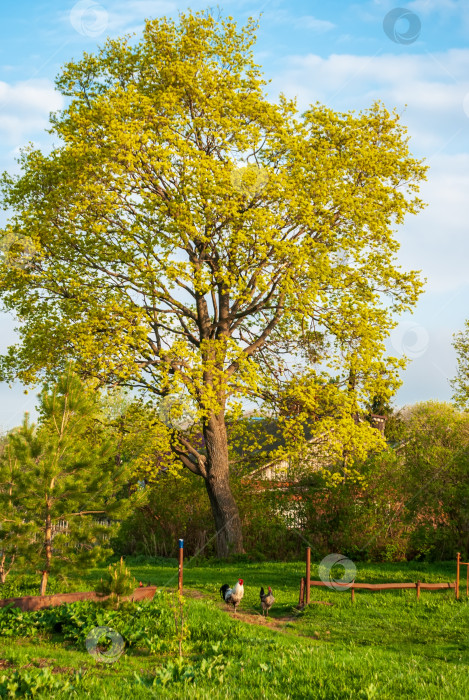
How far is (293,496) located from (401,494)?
11.0 ft

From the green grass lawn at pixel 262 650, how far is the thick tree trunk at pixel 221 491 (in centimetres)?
413

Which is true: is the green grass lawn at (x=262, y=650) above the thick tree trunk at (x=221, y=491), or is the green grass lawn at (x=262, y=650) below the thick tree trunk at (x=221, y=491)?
below

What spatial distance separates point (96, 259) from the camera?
62.0 feet

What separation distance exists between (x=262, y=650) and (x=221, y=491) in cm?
1081

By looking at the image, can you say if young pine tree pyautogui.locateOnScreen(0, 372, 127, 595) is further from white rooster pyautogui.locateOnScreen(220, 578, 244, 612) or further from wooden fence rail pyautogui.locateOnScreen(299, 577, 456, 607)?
wooden fence rail pyautogui.locateOnScreen(299, 577, 456, 607)

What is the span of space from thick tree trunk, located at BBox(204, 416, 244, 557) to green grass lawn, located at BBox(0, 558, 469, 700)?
163 inches

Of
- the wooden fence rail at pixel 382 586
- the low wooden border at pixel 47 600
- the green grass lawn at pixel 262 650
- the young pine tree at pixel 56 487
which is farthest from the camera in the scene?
the wooden fence rail at pixel 382 586

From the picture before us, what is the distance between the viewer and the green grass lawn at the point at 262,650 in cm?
638

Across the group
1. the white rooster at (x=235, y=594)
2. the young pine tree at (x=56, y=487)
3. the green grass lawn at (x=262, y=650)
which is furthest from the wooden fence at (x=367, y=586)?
the young pine tree at (x=56, y=487)

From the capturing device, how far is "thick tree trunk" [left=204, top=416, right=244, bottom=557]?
18.7 metres

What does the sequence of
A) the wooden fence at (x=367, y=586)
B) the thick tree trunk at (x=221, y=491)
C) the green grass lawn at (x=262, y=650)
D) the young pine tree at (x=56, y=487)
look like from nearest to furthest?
the green grass lawn at (x=262, y=650), the young pine tree at (x=56, y=487), the wooden fence at (x=367, y=586), the thick tree trunk at (x=221, y=491)

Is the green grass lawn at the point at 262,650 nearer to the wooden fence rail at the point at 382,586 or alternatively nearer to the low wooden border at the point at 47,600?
the wooden fence rail at the point at 382,586

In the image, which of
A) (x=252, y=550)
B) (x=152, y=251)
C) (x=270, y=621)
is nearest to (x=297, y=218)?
(x=152, y=251)

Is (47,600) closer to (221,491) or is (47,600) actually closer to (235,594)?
(235,594)
